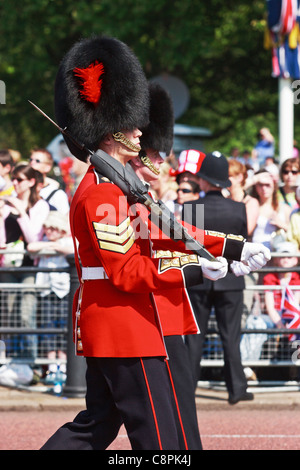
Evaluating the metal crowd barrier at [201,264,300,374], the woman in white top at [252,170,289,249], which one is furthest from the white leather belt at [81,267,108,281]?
the woman in white top at [252,170,289,249]

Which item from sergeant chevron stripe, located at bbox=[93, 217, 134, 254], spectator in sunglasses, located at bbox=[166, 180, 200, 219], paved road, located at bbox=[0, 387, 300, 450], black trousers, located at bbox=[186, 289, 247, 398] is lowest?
paved road, located at bbox=[0, 387, 300, 450]

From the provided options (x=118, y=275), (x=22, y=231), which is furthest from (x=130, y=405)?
(x=22, y=231)

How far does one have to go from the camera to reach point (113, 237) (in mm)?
4121

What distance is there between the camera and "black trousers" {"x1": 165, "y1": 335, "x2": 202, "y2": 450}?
4738mm

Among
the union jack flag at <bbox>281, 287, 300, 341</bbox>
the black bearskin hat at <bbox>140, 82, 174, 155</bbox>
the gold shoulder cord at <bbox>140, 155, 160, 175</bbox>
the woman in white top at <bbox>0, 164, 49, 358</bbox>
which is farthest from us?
the woman in white top at <bbox>0, 164, 49, 358</bbox>

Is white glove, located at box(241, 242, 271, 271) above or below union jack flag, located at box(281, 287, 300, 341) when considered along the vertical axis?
above

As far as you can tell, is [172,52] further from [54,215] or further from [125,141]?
[125,141]

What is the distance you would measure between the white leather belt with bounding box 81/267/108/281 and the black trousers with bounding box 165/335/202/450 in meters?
0.73

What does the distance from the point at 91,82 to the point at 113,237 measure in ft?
2.74

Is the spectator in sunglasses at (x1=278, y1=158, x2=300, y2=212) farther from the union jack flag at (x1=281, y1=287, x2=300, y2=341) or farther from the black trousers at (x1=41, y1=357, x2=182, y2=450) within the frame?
the black trousers at (x1=41, y1=357, x2=182, y2=450)

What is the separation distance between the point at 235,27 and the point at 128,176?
2086 centimetres

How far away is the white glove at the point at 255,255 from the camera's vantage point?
428 cm

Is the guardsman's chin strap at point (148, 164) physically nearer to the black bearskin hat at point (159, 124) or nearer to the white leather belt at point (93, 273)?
the black bearskin hat at point (159, 124)

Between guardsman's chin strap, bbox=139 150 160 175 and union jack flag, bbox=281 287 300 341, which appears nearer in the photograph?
guardsman's chin strap, bbox=139 150 160 175
